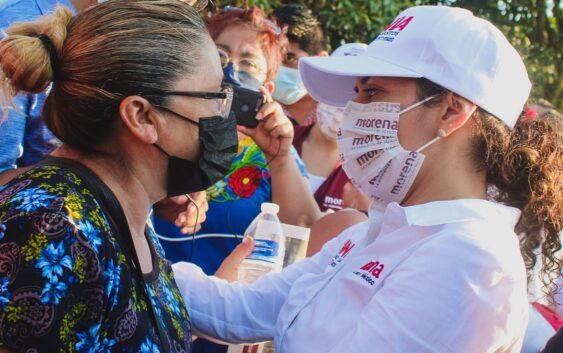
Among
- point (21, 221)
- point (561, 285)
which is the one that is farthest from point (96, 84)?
point (561, 285)

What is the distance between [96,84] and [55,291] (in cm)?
59

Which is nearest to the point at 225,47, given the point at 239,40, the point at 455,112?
the point at 239,40

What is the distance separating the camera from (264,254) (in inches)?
117

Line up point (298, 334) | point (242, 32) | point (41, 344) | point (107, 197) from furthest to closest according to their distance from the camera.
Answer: point (242, 32) → point (298, 334) → point (107, 197) → point (41, 344)

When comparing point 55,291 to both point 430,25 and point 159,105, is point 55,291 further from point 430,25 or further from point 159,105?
point 430,25

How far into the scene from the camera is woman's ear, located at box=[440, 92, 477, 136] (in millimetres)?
2262

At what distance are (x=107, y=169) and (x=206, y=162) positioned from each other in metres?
0.33

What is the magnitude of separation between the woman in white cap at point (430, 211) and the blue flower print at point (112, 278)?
64 cm

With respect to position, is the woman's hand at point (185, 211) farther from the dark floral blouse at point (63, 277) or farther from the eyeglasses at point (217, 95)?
the dark floral blouse at point (63, 277)

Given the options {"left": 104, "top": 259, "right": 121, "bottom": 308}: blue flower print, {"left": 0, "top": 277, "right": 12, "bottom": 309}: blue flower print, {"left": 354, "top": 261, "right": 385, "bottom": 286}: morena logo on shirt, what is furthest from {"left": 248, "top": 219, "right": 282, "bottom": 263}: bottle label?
{"left": 0, "top": 277, "right": 12, "bottom": 309}: blue flower print

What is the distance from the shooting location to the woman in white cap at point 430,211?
1.94 meters

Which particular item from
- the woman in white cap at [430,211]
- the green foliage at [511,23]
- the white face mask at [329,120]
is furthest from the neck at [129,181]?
the green foliage at [511,23]

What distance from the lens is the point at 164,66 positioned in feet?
6.64

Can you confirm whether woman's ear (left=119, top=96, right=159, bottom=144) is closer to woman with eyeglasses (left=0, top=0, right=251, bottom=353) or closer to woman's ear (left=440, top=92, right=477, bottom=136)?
woman with eyeglasses (left=0, top=0, right=251, bottom=353)
